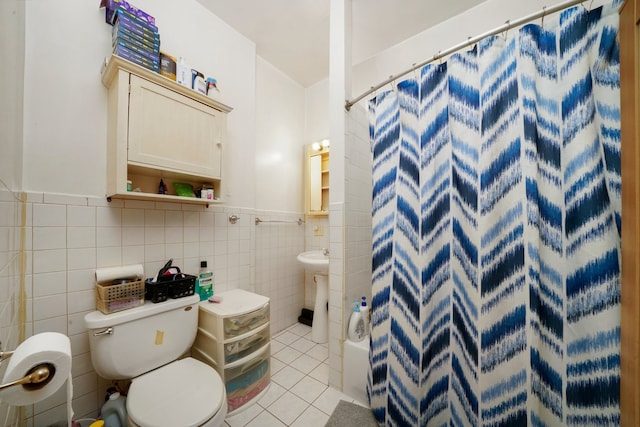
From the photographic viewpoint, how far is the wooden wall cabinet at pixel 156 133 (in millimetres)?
1116

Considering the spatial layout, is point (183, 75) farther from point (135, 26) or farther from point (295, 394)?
point (295, 394)

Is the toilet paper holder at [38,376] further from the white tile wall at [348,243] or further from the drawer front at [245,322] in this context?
the white tile wall at [348,243]

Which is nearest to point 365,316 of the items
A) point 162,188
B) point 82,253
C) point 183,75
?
point 162,188

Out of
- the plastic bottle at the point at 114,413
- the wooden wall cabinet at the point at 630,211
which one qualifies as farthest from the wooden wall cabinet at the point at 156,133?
the wooden wall cabinet at the point at 630,211

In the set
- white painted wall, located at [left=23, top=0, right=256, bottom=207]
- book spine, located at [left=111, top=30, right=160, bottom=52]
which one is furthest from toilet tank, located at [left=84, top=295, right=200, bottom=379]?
book spine, located at [left=111, top=30, right=160, bottom=52]

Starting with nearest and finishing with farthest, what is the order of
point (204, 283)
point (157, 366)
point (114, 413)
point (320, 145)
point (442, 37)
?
1. point (114, 413)
2. point (157, 366)
3. point (204, 283)
4. point (442, 37)
5. point (320, 145)

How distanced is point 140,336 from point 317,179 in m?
1.82

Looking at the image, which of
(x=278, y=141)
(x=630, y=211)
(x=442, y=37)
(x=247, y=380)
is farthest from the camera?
(x=278, y=141)

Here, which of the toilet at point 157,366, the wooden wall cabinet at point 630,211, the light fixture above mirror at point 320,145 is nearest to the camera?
the wooden wall cabinet at point 630,211

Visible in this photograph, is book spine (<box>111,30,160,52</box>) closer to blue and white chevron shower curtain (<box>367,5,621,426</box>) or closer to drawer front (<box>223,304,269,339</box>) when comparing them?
blue and white chevron shower curtain (<box>367,5,621,426</box>)

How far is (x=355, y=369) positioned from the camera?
1381 mm

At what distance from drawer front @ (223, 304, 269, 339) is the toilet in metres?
0.20

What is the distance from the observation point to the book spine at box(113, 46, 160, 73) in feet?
3.73

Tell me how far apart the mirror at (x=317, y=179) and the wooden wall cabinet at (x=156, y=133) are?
1068 millimetres
